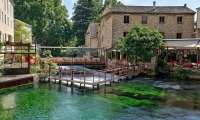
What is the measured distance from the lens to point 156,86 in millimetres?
38094

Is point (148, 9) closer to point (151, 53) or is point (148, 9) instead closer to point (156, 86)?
point (151, 53)

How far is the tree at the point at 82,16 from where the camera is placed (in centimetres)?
9656

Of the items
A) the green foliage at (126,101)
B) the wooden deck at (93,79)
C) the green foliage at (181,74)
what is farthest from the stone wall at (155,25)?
the green foliage at (126,101)

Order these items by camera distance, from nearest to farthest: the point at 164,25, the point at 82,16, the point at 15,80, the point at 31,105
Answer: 1. the point at 31,105
2. the point at 15,80
3. the point at 164,25
4. the point at 82,16

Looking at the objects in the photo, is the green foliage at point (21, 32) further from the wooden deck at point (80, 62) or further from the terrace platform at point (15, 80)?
the terrace platform at point (15, 80)

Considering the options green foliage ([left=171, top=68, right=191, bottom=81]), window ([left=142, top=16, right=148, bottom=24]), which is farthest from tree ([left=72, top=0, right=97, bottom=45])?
green foliage ([left=171, top=68, right=191, bottom=81])

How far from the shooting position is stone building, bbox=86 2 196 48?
6188 centimetres

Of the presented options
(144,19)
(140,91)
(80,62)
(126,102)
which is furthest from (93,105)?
(144,19)

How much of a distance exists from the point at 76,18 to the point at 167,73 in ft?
177

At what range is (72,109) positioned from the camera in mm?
25719

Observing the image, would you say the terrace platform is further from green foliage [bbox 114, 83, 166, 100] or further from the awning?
the awning

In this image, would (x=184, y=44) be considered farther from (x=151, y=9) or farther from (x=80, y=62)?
(x=80, y=62)

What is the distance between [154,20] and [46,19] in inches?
1299

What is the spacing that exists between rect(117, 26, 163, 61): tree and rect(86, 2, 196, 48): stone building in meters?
12.0
